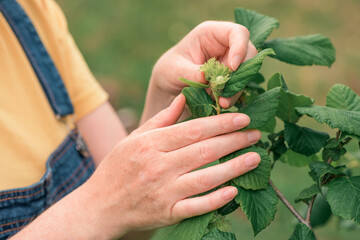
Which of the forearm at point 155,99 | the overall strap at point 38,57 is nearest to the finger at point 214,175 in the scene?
the forearm at point 155,99

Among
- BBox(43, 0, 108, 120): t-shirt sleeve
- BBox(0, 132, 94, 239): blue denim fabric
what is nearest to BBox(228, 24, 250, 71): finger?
BBox(0, 132, 94, 239): blue denim fabric

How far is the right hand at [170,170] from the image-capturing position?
774mm

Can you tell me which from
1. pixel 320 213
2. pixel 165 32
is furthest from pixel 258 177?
pixel 165 32

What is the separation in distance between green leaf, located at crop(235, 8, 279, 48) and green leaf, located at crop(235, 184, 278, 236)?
0.34 meters

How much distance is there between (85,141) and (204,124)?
0.82m

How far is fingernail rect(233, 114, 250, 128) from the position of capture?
2.52 ft

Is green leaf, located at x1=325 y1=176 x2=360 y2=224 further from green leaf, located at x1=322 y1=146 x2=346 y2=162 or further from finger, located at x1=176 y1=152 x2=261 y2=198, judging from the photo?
finger, located at x1=176 y1=152 x2=261 y2=198

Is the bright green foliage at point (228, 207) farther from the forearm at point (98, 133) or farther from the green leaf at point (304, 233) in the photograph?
the forearm at point (98, 133)

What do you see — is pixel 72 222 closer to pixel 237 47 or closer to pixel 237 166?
pixel 237 166

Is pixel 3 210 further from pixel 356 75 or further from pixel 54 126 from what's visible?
pixel 356 75

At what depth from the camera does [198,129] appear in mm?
797

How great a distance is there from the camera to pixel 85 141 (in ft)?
4.95

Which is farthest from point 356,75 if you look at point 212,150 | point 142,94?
point 212,150

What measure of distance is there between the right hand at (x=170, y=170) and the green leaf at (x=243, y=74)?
0.16 feet
